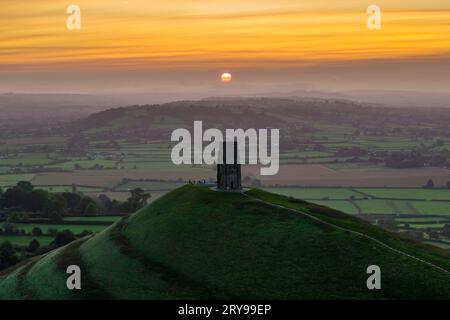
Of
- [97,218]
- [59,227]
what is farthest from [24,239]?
[97,218]

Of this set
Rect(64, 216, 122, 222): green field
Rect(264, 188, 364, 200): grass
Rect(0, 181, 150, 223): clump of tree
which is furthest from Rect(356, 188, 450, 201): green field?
Rect(64, 216, 122, 222): green field

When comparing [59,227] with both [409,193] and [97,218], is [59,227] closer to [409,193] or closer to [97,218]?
[97,218]

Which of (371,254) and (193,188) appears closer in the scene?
(371,254)

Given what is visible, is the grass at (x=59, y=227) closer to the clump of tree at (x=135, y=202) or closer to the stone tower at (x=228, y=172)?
the clump of tree at (x=135, y=202)

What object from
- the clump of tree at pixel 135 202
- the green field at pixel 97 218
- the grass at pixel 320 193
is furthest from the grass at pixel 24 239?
the grass at pixel 320 193

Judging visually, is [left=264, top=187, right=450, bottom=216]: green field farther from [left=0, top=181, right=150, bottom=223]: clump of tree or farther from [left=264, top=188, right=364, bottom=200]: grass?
[left=0, top=181, right=150, bottom=223]: clump of tree
